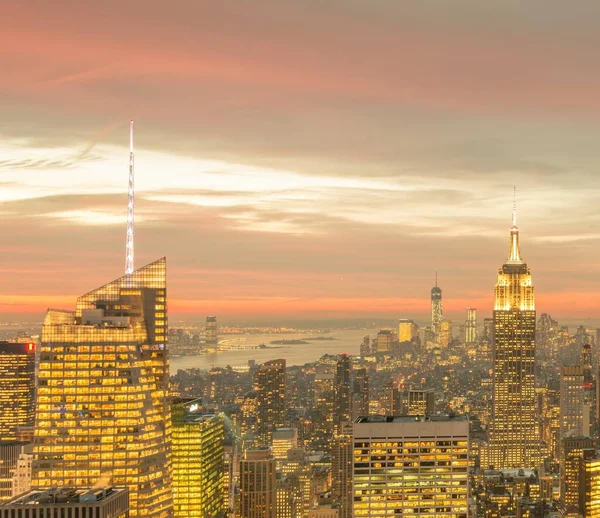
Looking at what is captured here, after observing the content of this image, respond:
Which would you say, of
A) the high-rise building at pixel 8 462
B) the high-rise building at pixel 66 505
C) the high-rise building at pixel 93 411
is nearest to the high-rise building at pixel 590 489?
the high-rise building at pixel 8 462

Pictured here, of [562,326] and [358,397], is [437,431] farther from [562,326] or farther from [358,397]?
[562,326]

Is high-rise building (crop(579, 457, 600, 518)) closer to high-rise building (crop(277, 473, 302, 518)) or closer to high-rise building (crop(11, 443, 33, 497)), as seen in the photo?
high-rise building (crop(277, 473, 302, 518))

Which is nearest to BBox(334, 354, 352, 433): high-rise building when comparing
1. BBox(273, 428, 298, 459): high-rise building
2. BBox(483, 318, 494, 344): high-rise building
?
BBox(273, 428, 298, 459): high-rise building

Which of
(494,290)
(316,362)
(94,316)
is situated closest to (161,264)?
(94,316)

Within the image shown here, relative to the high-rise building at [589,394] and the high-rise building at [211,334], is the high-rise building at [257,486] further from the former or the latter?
the high-rise building at [589,394]

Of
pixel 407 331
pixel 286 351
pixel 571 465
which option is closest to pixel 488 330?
pixel 571 465
